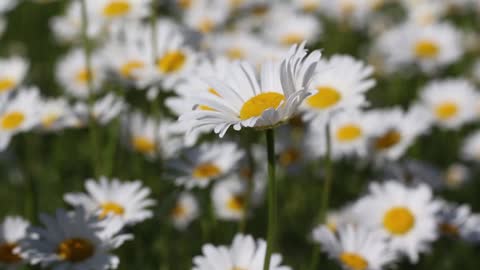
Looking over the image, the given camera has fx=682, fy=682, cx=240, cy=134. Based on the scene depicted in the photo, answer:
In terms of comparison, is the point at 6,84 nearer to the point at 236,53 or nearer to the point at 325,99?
the point at 236,53

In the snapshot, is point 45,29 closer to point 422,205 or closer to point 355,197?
point 355,197

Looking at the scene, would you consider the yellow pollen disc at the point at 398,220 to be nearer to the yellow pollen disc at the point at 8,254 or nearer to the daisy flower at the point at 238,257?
the daisy flower at the point at 238,257

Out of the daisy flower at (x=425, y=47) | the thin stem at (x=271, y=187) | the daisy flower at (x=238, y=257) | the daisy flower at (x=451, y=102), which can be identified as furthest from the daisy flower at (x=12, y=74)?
the daisy flower at (x=425, y=47)

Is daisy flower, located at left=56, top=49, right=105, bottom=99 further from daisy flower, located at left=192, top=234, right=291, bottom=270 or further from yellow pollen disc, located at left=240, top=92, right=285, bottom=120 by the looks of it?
yellow pollen disc, located at left=240, top=92, right=285, bottom=120

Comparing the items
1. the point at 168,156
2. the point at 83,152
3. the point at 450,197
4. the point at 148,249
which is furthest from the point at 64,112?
the point at 450,197

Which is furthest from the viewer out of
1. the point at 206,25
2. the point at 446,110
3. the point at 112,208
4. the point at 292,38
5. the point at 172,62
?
the point at 292,38

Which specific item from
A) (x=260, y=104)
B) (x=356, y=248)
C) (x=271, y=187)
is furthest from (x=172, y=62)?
(x=271, y=187)
